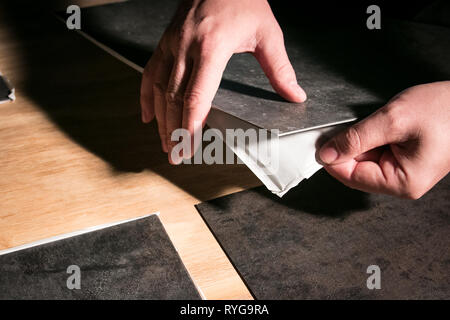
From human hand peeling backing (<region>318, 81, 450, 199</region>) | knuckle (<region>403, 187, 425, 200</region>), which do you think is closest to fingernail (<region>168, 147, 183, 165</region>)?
human hand peeling backing (<region>318, 81, 450, 199</region>)

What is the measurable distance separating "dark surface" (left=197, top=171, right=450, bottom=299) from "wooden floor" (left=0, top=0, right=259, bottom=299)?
0.03 metres

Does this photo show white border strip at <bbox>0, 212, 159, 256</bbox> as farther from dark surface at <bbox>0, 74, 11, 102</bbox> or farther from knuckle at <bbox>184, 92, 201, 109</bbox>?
dark surface at <bbox>0, 74, 11, 102</bbox>

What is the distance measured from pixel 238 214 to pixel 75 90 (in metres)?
0.54

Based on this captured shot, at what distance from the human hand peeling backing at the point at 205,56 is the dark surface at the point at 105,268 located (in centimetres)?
17

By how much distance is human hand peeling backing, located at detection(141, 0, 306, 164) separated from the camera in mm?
682

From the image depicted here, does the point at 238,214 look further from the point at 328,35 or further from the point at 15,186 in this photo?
the point at 328,35

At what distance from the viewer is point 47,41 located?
48.4 inches

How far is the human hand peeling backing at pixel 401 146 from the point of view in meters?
0.61

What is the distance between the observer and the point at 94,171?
2.48ft

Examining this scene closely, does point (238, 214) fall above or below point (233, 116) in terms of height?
below

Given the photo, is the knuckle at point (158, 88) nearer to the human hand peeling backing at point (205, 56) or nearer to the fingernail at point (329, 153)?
the human hand peeling backing at point (205, 56)

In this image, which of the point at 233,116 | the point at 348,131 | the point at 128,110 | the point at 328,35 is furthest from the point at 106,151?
the point at 328,35

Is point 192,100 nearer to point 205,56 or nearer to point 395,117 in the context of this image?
point 205,56
